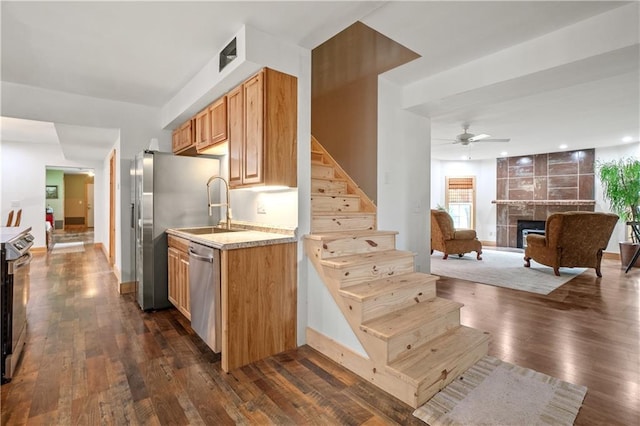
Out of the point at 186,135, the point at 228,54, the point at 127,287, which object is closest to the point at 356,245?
the point at 228,54

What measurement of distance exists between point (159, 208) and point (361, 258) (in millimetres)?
2357

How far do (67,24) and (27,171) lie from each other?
6648mm

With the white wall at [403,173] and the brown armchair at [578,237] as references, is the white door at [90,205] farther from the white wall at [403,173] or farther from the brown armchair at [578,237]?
the brown armchair at [578,237]

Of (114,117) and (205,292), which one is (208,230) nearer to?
(205,292)

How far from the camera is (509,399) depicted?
6.17 feet

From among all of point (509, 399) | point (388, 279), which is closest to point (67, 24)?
point (388, 279)

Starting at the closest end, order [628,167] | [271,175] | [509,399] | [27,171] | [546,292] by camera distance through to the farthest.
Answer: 1. [509,399]
2. [271,175]
3. [546,292]
4. [628,167]
5. [27,171]

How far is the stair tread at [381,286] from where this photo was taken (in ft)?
7.19

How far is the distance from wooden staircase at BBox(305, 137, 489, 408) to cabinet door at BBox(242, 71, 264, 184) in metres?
0.72

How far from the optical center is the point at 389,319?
219 cm

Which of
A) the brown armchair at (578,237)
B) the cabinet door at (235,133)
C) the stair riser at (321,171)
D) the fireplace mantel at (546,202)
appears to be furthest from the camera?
the fireplace mantel at (546,202)

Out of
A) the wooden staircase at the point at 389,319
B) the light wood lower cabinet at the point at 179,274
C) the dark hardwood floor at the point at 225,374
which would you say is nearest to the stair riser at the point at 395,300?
the wooden staircase at the point at 389,319

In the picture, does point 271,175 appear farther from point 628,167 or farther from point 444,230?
point 628,167

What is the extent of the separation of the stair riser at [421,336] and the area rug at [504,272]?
8.61 feet
